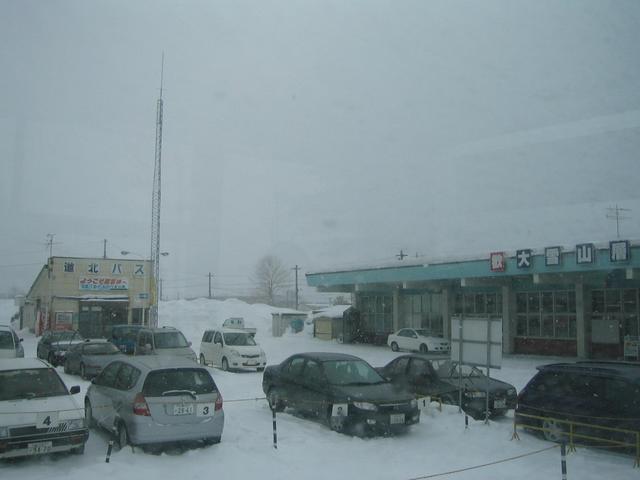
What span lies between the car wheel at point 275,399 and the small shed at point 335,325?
2705 cm

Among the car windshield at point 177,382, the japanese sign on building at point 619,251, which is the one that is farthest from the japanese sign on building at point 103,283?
the car windshield at point 177,382

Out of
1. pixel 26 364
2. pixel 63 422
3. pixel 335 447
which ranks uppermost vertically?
pixel 26 364

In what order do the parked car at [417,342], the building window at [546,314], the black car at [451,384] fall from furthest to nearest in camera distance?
the parked car at [417,342] → the building window at [546,314] → the black car at [451,384]

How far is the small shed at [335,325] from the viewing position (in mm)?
40188

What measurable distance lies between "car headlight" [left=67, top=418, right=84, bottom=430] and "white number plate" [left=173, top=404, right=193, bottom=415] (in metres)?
1.32

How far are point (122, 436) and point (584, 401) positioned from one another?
754cm

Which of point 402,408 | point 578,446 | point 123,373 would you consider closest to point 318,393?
point 402,408

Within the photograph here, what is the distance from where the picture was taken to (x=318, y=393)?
11516 mm

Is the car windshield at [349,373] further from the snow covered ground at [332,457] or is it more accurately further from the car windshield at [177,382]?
the car windshield at [177,382]

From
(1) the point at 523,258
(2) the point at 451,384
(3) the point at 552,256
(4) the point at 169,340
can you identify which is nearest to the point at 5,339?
(4) the point at 169,340

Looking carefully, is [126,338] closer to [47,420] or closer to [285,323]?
[47,420]

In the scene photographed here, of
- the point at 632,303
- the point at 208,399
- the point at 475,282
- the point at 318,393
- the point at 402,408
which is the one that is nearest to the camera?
the point at 208,399

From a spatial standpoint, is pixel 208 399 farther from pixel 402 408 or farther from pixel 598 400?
pixel 598 400

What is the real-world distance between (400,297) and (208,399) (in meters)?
29.3
